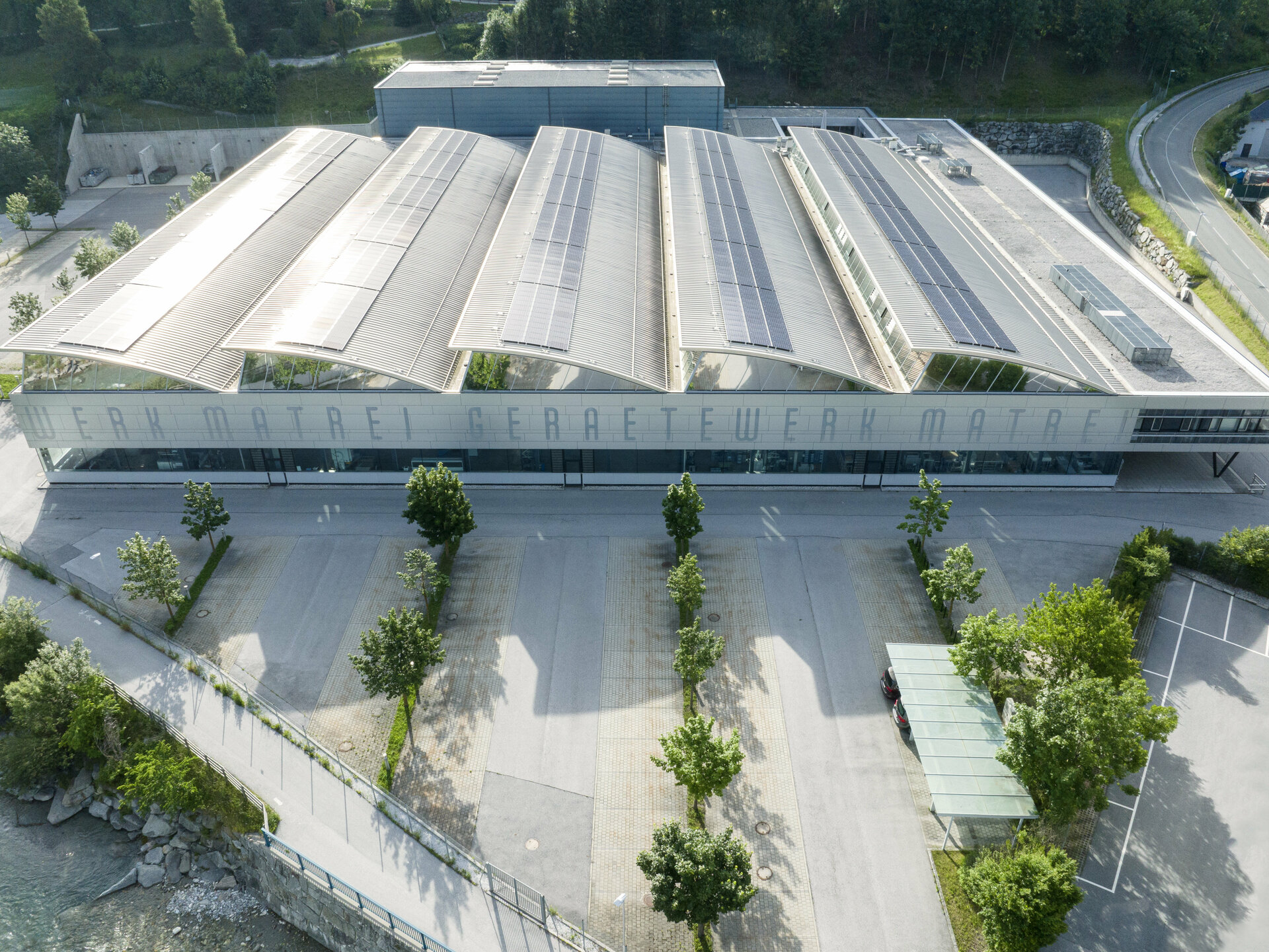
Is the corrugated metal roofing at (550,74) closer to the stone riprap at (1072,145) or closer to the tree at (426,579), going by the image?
the stone riprap at (1072,145)

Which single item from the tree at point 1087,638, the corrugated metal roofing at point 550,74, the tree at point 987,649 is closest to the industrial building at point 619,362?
the tree at point 987,649

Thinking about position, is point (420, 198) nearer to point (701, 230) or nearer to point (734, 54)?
point (701, 230)

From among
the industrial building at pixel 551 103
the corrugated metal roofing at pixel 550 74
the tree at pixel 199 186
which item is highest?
the corrugated metal roofing at pixel 550 74

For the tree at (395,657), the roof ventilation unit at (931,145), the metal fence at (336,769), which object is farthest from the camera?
the roof ventilation unit at (931,145)

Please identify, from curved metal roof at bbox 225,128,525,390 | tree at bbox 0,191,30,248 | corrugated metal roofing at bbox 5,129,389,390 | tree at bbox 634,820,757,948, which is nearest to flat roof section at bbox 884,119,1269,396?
tree at bbox 634,820,757,948

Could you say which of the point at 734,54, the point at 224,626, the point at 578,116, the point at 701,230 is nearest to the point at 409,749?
the point at 224,626

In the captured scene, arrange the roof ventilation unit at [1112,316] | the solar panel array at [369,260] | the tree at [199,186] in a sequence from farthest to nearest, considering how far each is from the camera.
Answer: the tree at [199,186] < the roof ventilation unit at [1112,316] < the solar panel array at [369,260]

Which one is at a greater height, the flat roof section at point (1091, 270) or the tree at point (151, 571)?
the flat roof section at point (1091, 270)
